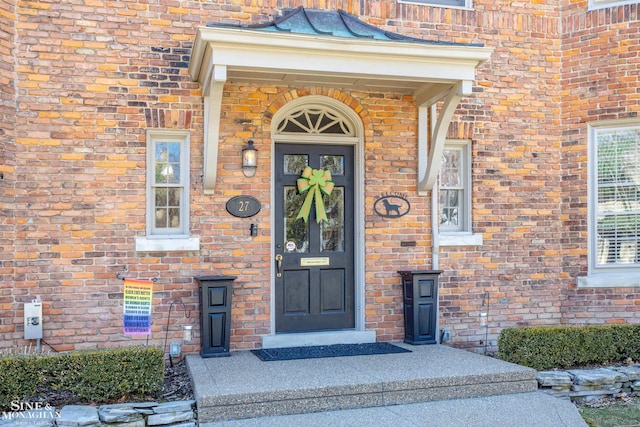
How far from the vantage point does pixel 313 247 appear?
25.7 feet

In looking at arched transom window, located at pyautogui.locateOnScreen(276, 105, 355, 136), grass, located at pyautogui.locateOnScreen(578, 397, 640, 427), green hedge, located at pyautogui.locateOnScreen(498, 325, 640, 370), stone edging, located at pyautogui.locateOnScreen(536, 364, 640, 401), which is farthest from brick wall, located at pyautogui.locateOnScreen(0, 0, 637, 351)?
Answer: grass, located at pyautogui.locateOnScreen(578, 397, 640, 427)

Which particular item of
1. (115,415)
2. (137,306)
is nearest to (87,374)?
(115,415)

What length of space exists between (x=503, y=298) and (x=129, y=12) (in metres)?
5.85

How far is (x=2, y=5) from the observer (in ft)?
21.9

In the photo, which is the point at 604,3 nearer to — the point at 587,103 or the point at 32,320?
the point at 587,103

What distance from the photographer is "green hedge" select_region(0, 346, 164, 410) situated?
17.5 ft

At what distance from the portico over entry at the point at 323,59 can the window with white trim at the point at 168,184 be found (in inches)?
14.8

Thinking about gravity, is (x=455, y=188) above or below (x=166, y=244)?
above

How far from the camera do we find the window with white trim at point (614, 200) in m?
8.35

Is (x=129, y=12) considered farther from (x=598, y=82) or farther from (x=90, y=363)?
(x=598, y=82)

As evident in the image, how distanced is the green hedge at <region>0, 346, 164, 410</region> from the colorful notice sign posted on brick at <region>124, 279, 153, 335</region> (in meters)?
1.25

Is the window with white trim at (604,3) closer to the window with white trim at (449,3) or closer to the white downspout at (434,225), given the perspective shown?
the window with white trim at (449,3)

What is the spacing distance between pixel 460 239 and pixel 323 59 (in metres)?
3.05

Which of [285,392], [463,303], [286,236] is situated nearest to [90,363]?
[285,392]
